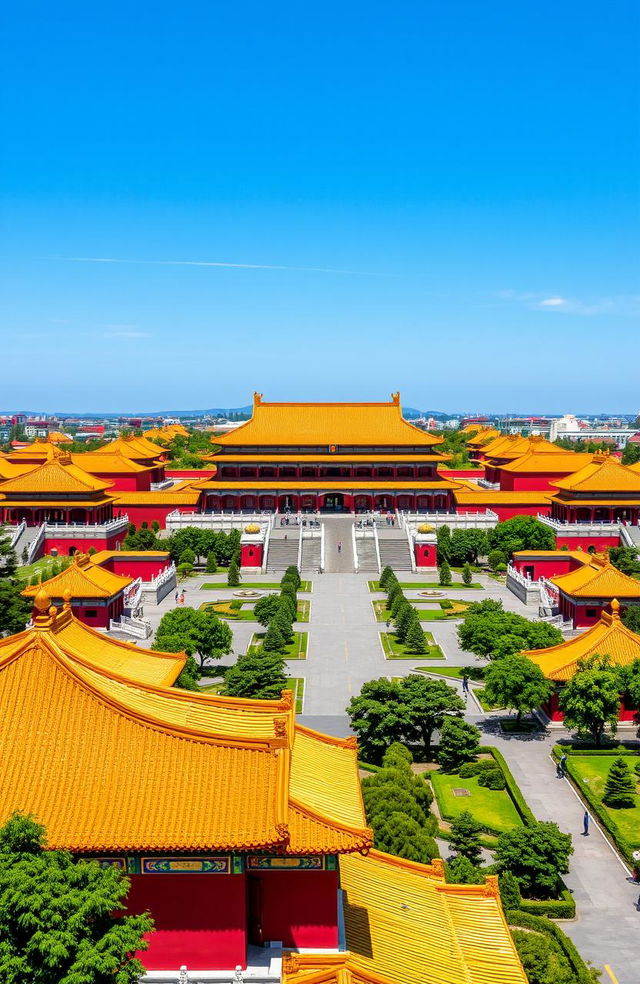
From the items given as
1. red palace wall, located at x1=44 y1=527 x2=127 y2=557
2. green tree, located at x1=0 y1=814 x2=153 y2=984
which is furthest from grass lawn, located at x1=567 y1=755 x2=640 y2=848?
red palace wall, located at x1=44 y1=527 x2=127 y2=557

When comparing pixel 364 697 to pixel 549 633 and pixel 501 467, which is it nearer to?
pixel 549 633

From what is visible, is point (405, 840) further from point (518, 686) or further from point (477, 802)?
point (518, 686)

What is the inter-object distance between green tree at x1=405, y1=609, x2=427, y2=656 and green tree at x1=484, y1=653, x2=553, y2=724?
31.8 feet

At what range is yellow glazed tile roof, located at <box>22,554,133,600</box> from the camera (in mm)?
40500

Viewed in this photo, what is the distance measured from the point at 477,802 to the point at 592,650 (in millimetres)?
8765

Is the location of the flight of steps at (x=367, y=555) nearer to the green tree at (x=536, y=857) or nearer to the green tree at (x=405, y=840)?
the green tree at (x=536, y=857)

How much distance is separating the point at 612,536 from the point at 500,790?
38.7 meters

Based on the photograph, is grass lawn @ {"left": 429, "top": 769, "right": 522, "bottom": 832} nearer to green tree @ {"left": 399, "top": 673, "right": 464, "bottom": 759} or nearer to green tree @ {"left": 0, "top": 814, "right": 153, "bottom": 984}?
green tree @ {"left": 399, "top": 673, "right": 464, "bottom": 759}

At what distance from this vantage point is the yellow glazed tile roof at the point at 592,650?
3194 cm

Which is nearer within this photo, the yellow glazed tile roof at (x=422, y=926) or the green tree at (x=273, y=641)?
the yellow glazed tile roof at (x=422, y=926)

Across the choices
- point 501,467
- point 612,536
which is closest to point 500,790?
point 612,536

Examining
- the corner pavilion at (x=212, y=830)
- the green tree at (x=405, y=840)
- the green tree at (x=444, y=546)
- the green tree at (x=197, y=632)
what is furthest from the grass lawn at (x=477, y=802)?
the green tree at (x=444, y=546)

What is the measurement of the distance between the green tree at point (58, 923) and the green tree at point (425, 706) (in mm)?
18101

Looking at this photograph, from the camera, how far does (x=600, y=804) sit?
25.8 meters
